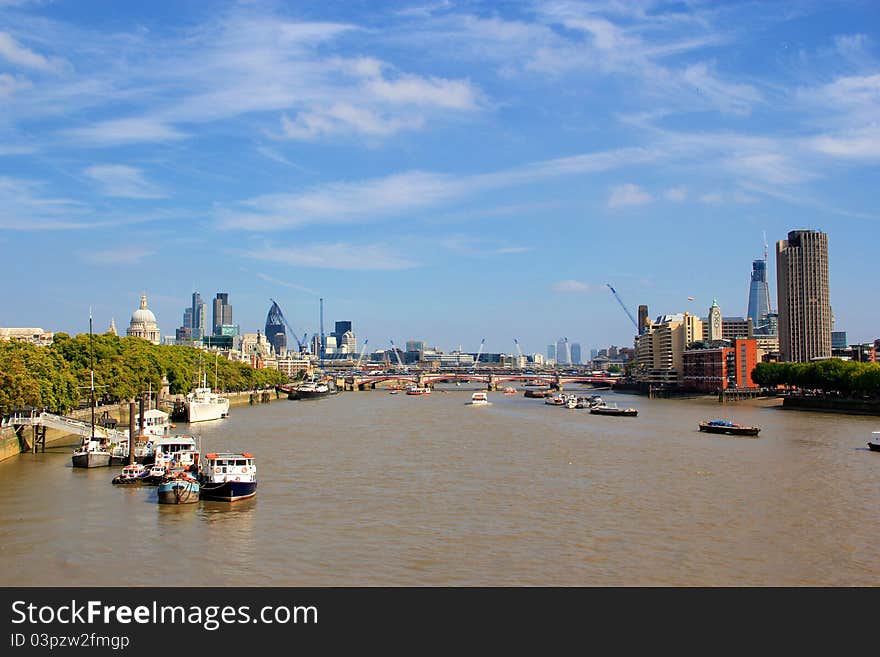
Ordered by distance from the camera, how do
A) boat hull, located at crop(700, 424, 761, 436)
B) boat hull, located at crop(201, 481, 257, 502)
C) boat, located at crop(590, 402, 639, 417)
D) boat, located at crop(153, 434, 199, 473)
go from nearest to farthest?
1. boat hull, located at crop(201, 481, 257, 502)
2. boat, located at crop(153, 434, 199, 473)
3. boat hull, located at crop(700, 424, 761, 436)
4. boat, located at crop(590, 402, 639, 417)

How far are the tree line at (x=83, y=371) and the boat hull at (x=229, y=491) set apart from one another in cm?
1648

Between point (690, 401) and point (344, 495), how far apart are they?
99.5 m

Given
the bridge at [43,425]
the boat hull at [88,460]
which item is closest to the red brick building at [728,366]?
the bridge at [43,425]

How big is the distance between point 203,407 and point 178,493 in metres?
45.0

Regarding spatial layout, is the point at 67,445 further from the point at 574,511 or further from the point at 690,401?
the point at 690,401

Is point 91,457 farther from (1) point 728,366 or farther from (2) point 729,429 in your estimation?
(1) point 728,366

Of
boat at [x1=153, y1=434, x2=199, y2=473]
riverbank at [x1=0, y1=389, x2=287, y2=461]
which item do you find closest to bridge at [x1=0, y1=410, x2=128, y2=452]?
riverbank at [x1=0, y1=389, x2=287, y2=461]

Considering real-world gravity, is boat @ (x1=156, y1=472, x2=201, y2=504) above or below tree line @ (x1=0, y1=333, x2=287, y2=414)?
below

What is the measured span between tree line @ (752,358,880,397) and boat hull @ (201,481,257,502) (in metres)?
70.2

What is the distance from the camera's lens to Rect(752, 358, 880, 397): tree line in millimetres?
86562

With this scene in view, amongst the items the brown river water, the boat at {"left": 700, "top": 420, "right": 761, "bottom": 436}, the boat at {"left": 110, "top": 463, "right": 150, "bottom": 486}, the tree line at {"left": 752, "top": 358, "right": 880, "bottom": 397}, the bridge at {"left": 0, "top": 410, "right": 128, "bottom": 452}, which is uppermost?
the tree line at {"left": 752, "top": 358, "right": 880, "bottom": 397}

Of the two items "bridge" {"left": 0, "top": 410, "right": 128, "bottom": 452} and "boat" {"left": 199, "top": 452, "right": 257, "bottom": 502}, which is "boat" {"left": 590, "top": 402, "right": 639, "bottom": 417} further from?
"boat" {"left": 199, "top": 452, "right": 257, "bottom": 502}

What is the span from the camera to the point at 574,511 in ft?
98.2
